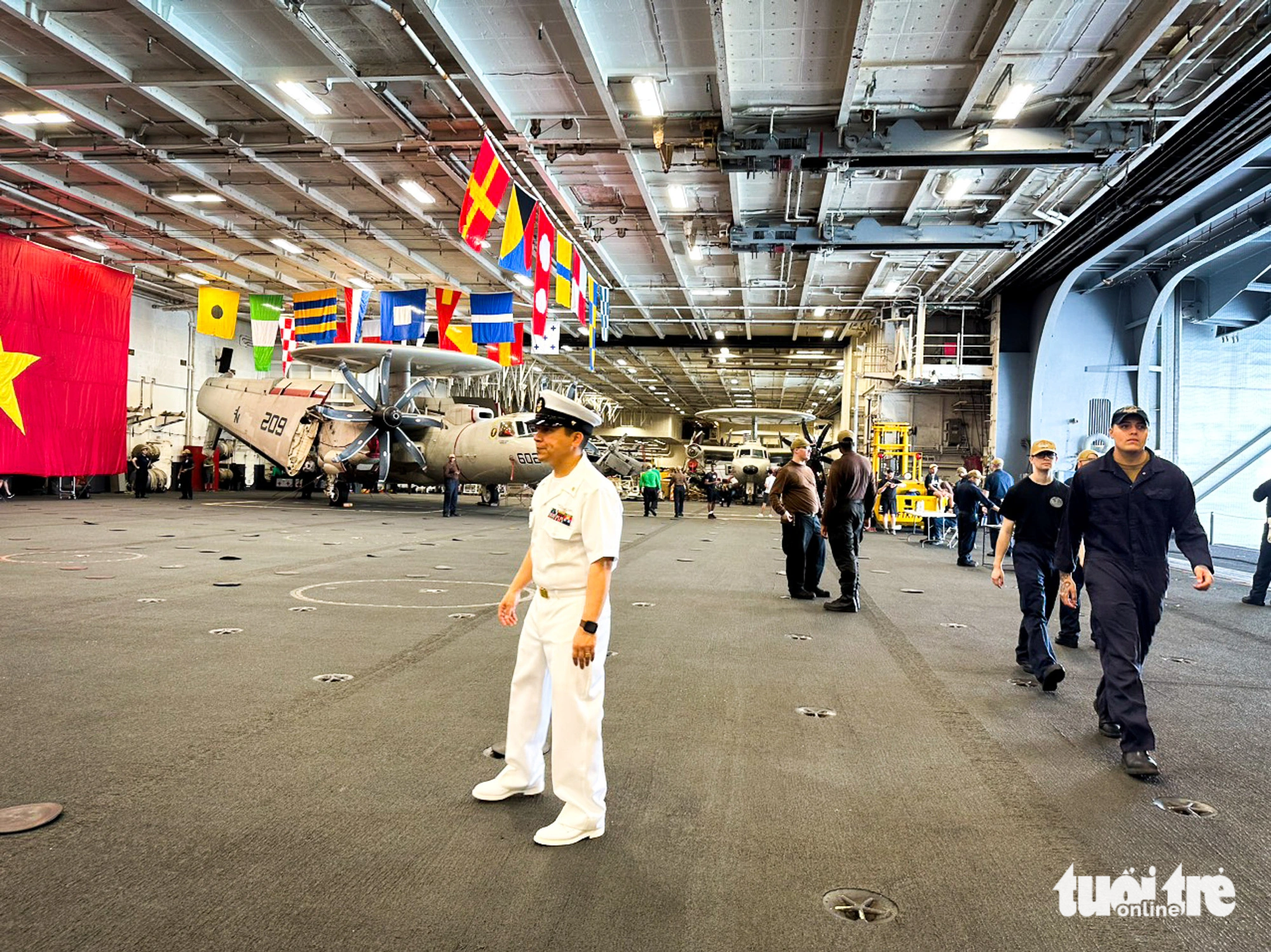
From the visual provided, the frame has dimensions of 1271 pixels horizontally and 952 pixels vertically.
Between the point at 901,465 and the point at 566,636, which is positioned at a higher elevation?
the point at 901,465

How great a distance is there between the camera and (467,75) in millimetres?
11359

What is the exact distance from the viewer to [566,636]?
3.12 metres

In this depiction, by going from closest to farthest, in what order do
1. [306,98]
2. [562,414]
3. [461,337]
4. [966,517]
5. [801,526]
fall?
1. [562,414]
2. [801,526]
3. [306,98]
4. [966,517]
5. [461,337]

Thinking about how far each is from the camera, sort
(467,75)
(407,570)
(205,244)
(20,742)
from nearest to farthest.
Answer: (20,742), (407,570), (467,75), (205,244)

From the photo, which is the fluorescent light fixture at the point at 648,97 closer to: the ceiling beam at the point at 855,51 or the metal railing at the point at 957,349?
the ceiling beam at the point at 855,51

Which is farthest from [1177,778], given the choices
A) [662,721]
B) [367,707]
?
[367,707]

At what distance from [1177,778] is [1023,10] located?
343 inches

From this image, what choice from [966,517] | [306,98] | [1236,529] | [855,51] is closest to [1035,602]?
[855,51]

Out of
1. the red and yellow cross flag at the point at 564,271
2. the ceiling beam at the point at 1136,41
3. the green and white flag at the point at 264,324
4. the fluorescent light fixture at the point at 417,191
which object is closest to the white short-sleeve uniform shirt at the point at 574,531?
the ceiling beam at the point at 1136,41

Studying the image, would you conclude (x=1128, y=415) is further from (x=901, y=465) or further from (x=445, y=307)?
(x=901, y=465)

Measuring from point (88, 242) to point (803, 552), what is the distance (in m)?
23.2

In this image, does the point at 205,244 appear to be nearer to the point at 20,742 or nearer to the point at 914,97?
the point at 914,97

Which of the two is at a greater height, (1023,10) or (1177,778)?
(1023,10)

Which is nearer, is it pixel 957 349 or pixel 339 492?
pixel 957 349
